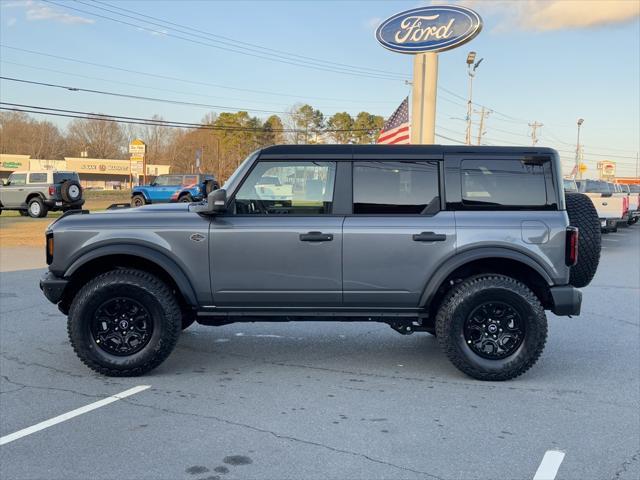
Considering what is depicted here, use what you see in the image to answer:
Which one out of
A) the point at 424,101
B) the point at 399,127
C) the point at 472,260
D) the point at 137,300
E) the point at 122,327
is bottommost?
the point at 122,327

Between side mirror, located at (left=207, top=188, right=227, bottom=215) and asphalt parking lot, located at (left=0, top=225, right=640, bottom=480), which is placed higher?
side mirror, located at (left=207, top=188, right=227, bottom=215)

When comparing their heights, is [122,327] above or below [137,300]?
below

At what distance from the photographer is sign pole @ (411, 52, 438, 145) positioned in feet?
66.1

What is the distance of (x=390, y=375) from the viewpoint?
5359 mm

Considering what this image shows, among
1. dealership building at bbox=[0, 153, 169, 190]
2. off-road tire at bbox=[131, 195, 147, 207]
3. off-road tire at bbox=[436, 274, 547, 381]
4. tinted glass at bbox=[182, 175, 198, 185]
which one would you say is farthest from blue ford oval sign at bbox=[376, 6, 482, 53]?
dealership building at bbox=[0, 153, 169, 190]

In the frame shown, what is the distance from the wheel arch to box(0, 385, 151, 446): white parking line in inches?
97.1

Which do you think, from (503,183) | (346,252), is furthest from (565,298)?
(346,252)

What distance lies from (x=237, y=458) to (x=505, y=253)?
2.75m

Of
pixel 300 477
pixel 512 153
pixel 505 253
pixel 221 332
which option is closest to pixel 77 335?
pixel 221 332

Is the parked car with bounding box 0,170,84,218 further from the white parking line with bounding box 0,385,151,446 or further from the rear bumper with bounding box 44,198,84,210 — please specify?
the white parking line with bounding box 0,385,151,446

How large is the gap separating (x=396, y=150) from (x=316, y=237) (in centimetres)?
103

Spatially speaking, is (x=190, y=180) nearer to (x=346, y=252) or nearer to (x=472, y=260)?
(x=346, y=252)

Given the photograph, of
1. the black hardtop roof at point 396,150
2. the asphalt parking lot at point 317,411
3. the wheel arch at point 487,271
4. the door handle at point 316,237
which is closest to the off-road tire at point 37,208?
the asphalt parking lot at point 317,411

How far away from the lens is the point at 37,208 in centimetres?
2634
